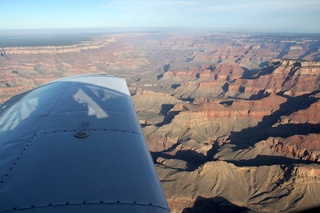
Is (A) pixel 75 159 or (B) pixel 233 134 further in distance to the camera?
(B) pixel 233 134

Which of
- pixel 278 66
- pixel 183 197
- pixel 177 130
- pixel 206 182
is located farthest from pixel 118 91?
pixel 278 66

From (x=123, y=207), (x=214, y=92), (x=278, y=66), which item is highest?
(x=123, y=207)

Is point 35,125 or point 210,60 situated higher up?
point 35,125

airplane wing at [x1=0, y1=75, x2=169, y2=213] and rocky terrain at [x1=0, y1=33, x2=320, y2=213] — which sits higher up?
airplane wing at [x1=0, y1=75, x2=169, y2=213]

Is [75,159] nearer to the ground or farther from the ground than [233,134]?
farther from the ground

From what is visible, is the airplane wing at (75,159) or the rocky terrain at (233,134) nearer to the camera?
the airplane wing at (75,159)

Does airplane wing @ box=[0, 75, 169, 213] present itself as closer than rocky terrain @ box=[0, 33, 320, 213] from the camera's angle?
Yes

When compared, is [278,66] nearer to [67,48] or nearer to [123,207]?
[123,207]

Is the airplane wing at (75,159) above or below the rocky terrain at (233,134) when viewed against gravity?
above
